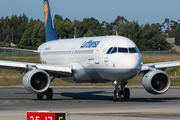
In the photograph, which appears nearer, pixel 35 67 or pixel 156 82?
pixel 156 82

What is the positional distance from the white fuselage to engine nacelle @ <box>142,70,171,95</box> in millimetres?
1535

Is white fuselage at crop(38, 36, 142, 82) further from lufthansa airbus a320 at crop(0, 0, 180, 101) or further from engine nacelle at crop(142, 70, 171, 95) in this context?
engine nacelle at crop(142, 70, 171, 95)

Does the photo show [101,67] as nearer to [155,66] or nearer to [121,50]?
[121,50]

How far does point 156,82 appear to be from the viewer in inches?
842

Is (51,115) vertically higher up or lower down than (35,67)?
lower down

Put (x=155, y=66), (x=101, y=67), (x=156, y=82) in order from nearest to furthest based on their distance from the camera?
(x=101, y=67), (x=156, y=82), (x=155, y=66)

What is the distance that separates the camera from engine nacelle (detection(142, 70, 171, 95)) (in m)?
20.8

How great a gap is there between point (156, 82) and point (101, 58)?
143 inches

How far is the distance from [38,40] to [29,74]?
11239 cm

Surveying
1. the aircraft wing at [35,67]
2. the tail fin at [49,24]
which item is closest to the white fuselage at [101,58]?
the aircraft wing at [35,67]

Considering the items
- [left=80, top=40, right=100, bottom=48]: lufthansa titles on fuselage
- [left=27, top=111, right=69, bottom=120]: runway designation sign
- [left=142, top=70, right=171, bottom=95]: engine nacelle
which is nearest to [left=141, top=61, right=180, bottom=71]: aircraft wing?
[left=142, top=70, right=171, bottom=95]: engine nacelle

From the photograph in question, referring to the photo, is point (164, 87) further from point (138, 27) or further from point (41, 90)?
point (138, 27)

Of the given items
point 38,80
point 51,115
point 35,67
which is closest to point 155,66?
point 38,80

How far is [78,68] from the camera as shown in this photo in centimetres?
2319
